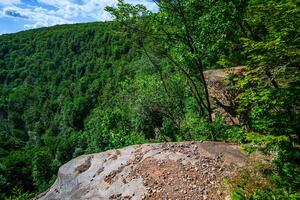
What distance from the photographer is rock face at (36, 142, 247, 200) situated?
38.9ft

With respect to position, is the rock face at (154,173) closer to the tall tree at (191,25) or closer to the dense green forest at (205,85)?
the dense green forest at (205,85)

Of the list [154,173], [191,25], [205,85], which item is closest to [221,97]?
[205,85]

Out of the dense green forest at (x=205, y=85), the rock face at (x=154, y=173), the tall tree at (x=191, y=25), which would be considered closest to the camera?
the dense green forest at (x=205, y=85)

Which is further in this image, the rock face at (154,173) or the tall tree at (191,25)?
the tall tree at (191,25)

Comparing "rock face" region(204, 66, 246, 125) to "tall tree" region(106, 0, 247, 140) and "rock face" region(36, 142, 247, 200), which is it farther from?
"rock face" region(36, 142, 247, 200)

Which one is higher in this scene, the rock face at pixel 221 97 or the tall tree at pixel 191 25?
the tall tree at pixel 191 25

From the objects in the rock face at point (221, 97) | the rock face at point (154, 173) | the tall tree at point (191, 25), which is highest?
the tall tree at point (191, 25)

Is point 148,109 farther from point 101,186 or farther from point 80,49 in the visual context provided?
point 80,49

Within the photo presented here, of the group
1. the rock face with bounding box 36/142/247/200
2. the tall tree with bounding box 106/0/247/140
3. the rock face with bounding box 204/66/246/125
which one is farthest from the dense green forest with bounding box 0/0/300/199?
the rock face with bounding box 36/142/247/200

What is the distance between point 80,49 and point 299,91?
152428 millimetres

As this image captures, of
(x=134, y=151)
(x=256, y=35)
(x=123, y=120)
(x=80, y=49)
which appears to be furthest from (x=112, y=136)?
(x=80, y=49)

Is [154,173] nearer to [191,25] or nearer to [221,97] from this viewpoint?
[191,25]

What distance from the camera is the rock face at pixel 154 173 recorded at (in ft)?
38.9

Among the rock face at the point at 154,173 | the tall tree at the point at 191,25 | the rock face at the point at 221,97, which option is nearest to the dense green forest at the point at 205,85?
the tall tree at the point at 191,25
